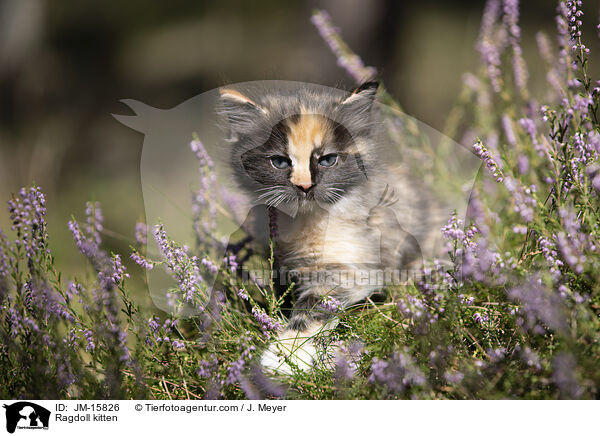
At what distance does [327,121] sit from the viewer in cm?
153

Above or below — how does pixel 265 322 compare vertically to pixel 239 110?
below

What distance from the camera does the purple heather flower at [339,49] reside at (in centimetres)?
175

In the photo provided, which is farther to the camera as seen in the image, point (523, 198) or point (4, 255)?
point (4, 255)

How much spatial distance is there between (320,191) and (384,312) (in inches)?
15.3

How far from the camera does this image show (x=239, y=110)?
1.57m

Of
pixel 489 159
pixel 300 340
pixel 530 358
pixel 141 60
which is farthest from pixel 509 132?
pixel 141 60

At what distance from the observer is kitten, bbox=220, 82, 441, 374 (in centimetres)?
150

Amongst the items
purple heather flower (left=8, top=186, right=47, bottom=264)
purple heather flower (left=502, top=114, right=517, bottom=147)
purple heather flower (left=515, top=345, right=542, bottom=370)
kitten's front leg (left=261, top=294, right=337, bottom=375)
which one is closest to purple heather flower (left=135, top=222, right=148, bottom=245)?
purple heather flower (left=8, top=186, right=47, bottom=264)

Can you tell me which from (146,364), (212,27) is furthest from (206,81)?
(146,364)

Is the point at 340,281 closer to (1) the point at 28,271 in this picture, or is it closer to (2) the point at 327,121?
(2) the point at 327,121

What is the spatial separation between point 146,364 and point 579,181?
4.10 feet
